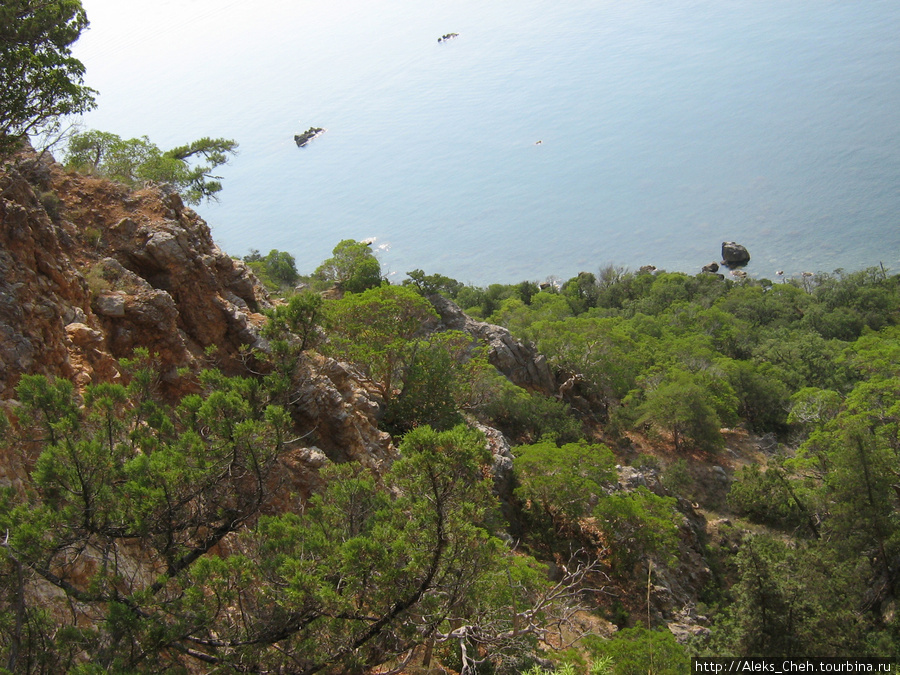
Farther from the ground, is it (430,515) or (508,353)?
(508,353)

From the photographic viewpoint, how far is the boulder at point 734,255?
82000 millimetres

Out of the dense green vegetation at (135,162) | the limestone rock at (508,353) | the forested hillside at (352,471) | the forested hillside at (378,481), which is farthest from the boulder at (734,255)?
the dense green vegetation at (135,162)

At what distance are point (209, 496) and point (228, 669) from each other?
2391 mm

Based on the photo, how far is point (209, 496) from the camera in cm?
900

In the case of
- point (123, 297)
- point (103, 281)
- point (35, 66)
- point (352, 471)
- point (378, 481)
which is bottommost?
point (378, 481)

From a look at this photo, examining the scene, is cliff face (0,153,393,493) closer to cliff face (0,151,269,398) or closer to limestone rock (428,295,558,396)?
cliff face (0,151,269,398)

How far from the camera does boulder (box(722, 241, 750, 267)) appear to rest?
82000 mm

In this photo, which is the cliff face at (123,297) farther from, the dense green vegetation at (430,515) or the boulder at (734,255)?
the boulder at (734,255)

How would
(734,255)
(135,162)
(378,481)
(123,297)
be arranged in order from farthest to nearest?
1. (734,255)
2. (135,162)
3. (378,481)
4. (123,297)

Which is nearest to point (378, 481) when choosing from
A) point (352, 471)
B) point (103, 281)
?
point (352, 471)

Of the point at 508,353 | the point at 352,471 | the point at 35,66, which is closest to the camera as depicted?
the point at 352,471

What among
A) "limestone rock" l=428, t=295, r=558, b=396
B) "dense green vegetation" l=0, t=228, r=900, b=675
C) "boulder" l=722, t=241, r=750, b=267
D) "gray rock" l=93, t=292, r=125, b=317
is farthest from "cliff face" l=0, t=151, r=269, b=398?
"boulder" l=722, t=241, r=750, b=267

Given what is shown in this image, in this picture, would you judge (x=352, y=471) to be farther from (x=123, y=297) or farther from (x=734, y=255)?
(x=734, y=255)

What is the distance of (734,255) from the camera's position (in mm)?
82000
